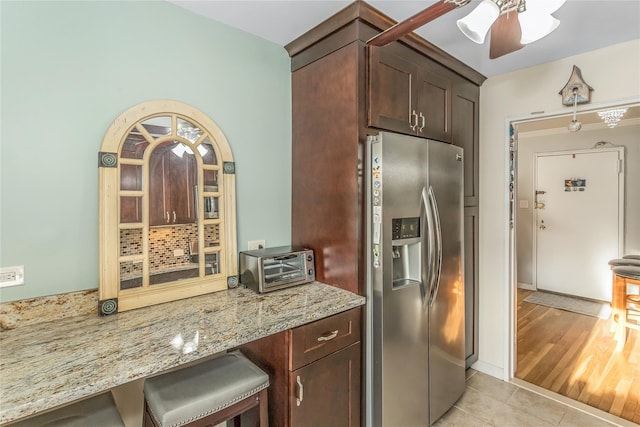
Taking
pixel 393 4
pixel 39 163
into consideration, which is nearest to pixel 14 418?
pixel 39 163

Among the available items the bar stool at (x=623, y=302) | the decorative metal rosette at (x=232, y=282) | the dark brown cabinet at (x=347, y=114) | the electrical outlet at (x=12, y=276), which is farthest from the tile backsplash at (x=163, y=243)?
the bar stool at (x=623, y=302)

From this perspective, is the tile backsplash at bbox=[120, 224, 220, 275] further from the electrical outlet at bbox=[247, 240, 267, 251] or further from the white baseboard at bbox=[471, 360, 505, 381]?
the white baseboard at bbox=[471, 360, 505, 381]

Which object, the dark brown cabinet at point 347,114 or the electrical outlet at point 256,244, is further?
the electrical outlet at point 256,244

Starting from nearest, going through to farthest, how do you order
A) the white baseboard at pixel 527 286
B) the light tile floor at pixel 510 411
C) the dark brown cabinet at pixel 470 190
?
1. the light tile floor at pixel 510 411
2. the dark brown cabinet at pixel 470 190
3. the white baseboard at pixel 527 286

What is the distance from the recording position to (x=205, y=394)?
3.98 ft

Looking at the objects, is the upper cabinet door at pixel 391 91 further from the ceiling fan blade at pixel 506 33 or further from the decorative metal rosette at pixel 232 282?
the decorative metal rosette at pixel 232 282

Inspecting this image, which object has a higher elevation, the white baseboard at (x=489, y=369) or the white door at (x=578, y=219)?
the white door at (x=578, y=219)

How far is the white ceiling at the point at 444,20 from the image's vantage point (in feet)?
5.44

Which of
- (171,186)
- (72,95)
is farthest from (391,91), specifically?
(72,95)

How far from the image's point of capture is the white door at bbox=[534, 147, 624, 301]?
4133 mm

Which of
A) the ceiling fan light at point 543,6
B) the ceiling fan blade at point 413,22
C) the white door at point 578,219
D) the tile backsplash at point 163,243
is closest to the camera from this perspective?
the ceiling fan light at point 543,6

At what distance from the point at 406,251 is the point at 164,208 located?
1351 mm

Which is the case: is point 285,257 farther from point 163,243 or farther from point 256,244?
point 163,243

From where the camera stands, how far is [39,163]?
53.1 inches
